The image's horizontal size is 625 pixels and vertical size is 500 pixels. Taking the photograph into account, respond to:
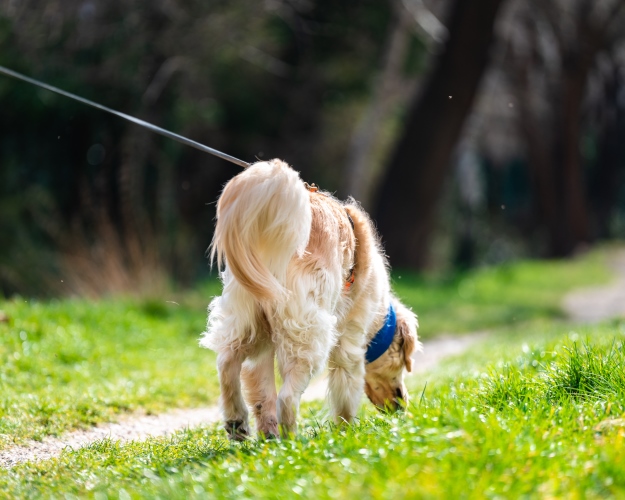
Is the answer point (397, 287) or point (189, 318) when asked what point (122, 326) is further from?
point (397, 287)

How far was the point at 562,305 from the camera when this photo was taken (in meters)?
13.0

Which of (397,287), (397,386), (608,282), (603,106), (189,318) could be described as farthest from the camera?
(603,106)

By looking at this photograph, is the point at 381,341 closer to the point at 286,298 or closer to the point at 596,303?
the point at 286,298

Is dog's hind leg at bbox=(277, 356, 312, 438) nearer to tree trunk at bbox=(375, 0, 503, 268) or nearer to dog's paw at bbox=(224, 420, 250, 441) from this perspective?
dog's paw at bbox=(224, 420, 250, 441)

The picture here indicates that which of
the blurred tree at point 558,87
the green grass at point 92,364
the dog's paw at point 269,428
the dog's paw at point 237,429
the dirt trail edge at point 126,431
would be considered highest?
the blurred tree at point 558,87

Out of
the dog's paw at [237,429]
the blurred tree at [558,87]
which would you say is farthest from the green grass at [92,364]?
the blurred tree at [558,87]

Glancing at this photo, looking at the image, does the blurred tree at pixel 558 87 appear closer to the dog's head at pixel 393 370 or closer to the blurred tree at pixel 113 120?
the blurred tree at pixel 113 120

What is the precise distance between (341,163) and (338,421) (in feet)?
51.0

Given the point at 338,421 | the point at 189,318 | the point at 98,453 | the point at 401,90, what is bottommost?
the point at 189,318

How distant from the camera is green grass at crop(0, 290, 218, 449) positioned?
5.28 m

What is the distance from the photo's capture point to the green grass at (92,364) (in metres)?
5.28

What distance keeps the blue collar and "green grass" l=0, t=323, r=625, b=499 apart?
619 millimetres

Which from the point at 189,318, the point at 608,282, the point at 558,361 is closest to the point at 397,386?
the point at 558,361

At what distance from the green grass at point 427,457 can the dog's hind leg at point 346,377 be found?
0.22 meters
